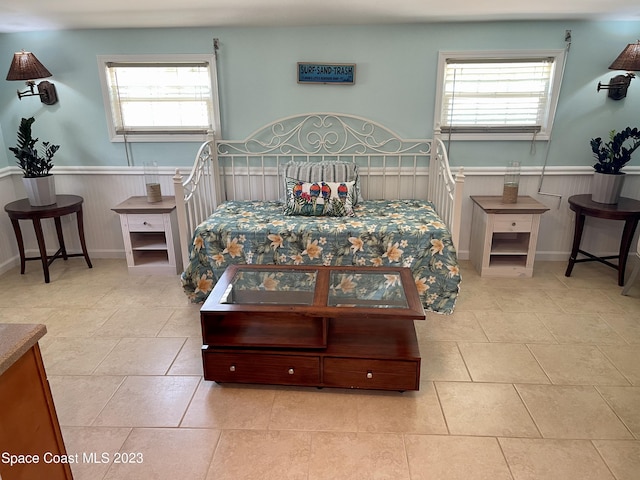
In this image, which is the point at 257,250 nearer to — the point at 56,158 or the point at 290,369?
the point at 290,369

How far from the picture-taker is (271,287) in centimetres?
251

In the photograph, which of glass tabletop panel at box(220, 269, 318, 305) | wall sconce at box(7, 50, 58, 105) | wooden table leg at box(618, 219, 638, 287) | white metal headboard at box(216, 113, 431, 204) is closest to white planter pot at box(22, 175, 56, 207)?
wall sconce at box(7, 50, 58, 105)

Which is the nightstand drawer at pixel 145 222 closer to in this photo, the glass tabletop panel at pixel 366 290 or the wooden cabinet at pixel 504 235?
the glass tabletop panel at pixel 366 290

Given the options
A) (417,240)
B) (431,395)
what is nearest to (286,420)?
(431,395)

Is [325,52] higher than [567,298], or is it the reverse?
[325,52]

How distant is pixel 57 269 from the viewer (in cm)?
391

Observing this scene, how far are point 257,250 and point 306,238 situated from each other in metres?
0.35

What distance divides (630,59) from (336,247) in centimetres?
246

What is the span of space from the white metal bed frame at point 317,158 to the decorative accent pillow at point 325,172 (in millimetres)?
234

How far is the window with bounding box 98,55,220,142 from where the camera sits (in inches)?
145

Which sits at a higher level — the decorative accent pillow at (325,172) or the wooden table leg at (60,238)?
the decorative accent pillow at (325,172)

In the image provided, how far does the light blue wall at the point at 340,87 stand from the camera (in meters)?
3.53

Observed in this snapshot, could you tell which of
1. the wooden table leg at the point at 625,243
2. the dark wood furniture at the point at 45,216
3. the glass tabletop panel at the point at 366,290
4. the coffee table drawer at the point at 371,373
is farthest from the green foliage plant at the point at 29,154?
the wooden table leg at the point at 625,243

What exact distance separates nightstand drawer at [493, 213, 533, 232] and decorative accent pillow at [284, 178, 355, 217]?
114 cm
